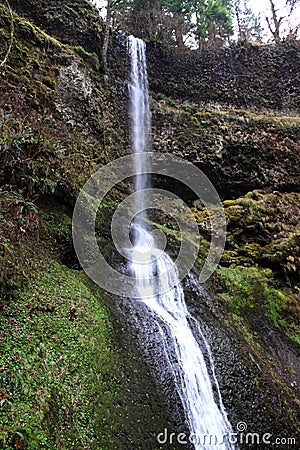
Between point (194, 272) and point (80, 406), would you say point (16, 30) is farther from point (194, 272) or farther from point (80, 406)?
point (80, 406)

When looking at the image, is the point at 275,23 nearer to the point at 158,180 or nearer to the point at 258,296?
the point at 158,180

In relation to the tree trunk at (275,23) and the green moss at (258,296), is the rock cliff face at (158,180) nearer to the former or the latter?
the green moss at (258,296)

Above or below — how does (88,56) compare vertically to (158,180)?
above

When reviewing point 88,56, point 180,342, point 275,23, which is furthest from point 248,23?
point 180,342

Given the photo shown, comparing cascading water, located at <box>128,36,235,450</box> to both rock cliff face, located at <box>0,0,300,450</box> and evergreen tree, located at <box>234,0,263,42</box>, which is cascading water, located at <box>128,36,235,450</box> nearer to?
rock cliff face, located at <box>0,0,300,450</box>

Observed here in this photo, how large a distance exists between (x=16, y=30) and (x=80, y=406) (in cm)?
1083

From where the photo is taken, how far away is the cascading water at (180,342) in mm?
4609

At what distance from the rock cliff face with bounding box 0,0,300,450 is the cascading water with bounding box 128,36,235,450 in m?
0.34

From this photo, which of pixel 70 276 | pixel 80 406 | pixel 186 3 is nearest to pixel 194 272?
pixel 70 276

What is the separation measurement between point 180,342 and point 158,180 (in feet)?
27.4

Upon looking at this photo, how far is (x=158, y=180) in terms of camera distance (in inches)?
511

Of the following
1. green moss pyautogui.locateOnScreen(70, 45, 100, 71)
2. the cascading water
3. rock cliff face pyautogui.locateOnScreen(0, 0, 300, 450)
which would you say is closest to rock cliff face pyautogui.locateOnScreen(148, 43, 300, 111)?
rock cliff face pyautogui.locateOnScreen(0, 0, 300, 450)

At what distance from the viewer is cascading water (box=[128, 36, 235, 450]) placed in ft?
15.1

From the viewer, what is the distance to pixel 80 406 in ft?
12.6
